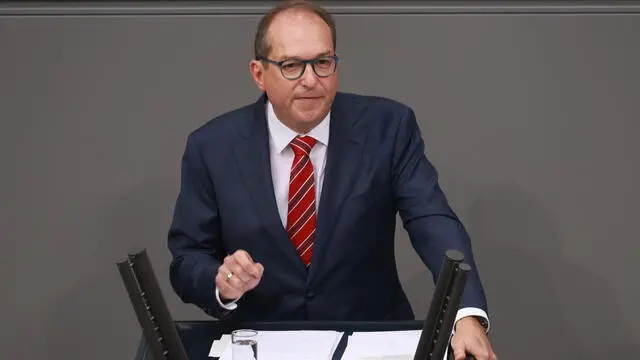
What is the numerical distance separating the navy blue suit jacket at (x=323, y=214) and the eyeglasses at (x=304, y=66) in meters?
0.20

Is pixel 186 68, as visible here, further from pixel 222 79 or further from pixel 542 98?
pixel 542 98

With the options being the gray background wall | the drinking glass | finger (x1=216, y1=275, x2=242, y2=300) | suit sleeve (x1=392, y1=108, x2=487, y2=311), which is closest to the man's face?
suit sleeve (x1=392, y1=108, x2=487, y2=311)

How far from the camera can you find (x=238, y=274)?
6.63 ft

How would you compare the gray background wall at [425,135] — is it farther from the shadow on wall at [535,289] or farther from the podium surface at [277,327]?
the podium surface at [277,327]

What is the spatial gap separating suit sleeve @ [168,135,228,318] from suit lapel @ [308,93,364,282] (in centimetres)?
25

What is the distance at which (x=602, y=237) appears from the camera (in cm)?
335

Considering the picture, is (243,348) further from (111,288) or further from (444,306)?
(111,288)

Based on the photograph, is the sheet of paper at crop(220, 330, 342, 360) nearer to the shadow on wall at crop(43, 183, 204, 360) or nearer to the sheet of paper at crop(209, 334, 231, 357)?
the sheet of paper at crop(209, 334, 231, 357)

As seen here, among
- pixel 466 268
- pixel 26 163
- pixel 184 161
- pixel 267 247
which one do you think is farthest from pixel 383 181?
pixel 26 163

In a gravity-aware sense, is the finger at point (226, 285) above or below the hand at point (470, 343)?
above

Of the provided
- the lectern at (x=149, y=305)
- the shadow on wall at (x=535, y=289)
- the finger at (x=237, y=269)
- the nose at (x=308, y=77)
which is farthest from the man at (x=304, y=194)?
the shadow on wall at (x=535, y=289)

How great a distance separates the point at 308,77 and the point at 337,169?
0.85ft

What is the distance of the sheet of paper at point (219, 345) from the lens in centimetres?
212

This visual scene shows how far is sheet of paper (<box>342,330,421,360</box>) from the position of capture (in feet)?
6.77
